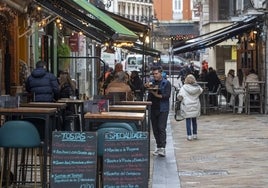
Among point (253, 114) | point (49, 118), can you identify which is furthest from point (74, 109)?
point (253, 114)

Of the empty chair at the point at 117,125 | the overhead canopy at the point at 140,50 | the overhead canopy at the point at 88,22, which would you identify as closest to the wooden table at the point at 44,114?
the empty chair at the point at 117,125

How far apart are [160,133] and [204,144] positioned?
10.1 ft

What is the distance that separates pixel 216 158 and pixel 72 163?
685 cm

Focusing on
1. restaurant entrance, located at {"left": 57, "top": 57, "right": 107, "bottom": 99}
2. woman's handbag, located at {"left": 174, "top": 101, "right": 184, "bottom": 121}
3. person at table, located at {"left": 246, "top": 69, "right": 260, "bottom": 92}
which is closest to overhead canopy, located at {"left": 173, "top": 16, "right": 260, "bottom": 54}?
person at table, located at {"left": 246, "top": 69, "right": 260, "bottom": 92}

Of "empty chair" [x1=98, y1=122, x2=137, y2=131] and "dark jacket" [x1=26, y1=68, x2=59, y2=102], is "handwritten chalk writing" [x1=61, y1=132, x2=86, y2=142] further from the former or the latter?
"dark jacket" [x1=26, y1=68, x2=59, y2=102]

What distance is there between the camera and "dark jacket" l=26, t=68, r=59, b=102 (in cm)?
1411

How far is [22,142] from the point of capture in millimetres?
9219

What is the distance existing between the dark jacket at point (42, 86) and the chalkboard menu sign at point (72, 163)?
5.92 metres

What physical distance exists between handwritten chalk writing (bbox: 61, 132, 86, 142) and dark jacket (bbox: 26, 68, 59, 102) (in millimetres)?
5891

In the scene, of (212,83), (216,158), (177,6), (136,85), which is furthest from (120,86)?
(177,6)

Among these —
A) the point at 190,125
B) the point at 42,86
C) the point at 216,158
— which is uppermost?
the point at 42,86

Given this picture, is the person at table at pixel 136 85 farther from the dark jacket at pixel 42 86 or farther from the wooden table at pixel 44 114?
the wooden table at pixel 44 114

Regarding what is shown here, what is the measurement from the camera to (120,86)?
16.8m

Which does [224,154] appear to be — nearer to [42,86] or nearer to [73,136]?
[42,86]
